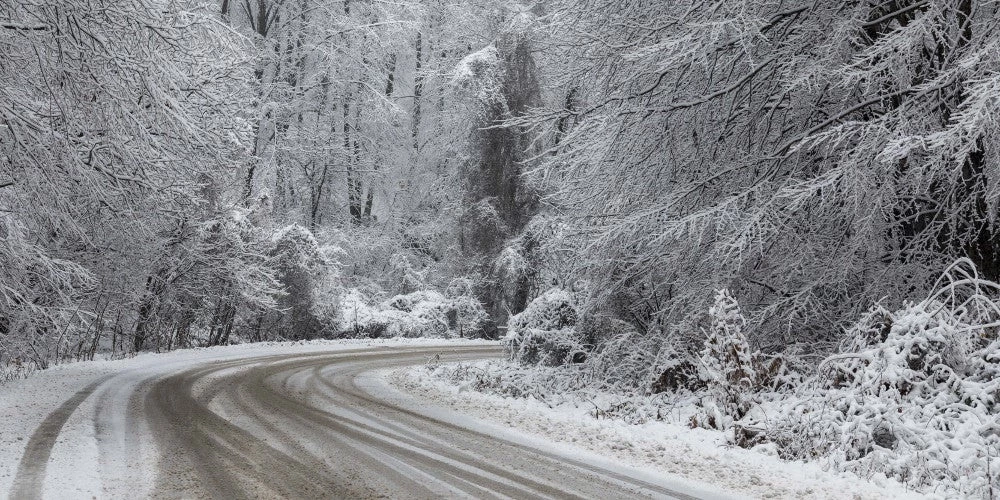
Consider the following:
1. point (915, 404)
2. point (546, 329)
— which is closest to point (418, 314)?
point (546, 329)

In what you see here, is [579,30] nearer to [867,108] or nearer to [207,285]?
[867,108]

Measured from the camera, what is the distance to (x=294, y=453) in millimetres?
6457

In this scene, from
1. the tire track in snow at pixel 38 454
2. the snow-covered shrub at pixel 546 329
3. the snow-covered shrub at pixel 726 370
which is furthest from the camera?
the snow-covered shrub at pixel 546 329

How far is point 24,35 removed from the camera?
7.25 m

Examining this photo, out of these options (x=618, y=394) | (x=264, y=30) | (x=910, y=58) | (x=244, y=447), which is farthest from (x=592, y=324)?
(x=264, y=30)

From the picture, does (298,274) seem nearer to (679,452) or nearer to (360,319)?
(360,319)

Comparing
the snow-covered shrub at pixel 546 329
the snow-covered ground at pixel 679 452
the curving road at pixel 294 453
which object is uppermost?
the snow-covered shrub at pixel 546 329

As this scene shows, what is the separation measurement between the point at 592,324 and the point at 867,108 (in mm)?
5769

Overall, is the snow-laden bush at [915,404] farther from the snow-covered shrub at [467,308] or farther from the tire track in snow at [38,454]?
the snow-covered shrub at [467,308]

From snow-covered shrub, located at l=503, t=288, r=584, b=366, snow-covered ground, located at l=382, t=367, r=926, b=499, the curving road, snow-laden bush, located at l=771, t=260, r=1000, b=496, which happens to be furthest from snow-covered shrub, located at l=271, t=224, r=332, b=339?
snow-laden bush, located at l=771, t=260, r=1000, b=496

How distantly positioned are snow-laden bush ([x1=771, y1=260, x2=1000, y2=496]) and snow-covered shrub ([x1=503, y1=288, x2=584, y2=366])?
7303 millimetres

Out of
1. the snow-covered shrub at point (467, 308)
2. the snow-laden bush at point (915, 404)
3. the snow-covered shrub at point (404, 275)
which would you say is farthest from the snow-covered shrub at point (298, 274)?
the snow-laden bush at point (915, 404)

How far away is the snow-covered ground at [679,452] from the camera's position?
569cm

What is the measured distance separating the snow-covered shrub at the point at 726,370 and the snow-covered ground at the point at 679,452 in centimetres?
43
